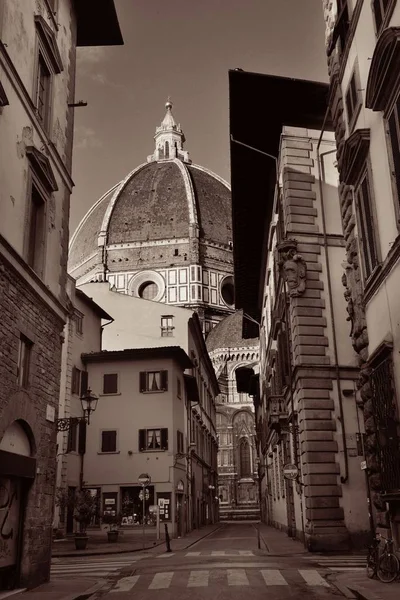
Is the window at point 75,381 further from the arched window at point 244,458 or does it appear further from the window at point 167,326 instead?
the arched window at point 244,458

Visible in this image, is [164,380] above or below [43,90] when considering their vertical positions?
below

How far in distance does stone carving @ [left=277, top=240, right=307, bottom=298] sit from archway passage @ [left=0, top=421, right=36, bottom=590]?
12.3m

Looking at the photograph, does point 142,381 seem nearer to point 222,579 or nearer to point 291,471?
point 291,471

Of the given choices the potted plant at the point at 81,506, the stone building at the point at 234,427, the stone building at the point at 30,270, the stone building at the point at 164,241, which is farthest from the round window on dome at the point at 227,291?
the stone building at the point at 30,270

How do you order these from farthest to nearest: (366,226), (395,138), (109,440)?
(109,440) → (366,226) → (395,138)

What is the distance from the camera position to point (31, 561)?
1266 centimetres

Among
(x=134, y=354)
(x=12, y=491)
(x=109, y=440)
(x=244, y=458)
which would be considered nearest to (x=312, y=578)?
(x=12, y=491)

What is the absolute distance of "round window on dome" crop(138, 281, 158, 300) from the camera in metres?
101

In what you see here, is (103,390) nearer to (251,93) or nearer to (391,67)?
(251,93)

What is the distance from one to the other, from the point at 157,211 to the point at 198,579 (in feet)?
322

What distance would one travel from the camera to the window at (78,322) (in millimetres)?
36009

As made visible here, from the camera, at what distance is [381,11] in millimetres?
11992

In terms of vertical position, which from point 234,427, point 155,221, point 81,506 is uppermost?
point 155,221

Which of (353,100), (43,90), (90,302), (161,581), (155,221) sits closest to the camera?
(161,581)
